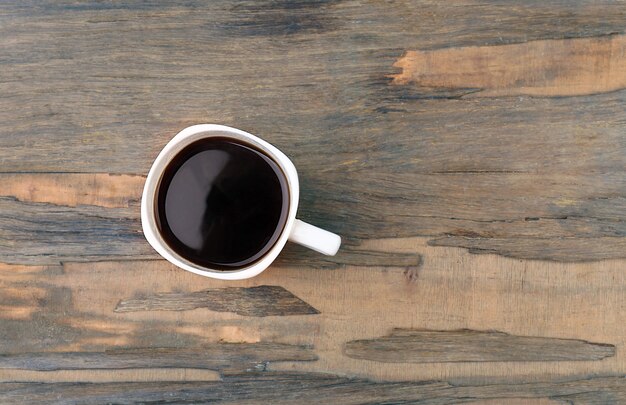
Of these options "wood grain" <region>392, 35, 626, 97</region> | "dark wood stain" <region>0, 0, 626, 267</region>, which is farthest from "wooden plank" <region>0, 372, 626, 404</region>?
"wood grain" <region>392, 35, 626, 97</region>

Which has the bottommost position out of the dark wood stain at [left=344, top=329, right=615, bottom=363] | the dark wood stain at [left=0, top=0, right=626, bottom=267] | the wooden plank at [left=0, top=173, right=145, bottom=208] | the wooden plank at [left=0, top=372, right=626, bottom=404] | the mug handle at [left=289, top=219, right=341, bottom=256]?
the wooden plank at [left=0, top=372, right=626, bottom=404]

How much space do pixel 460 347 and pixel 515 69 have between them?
31 cm

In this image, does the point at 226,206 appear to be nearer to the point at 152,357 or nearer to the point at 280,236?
the point at 280,236


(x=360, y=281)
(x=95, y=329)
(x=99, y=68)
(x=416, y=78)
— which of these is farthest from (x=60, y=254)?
(x=416, y=78)

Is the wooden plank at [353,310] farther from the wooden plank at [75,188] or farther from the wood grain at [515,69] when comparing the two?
the wood grain at [515,69]

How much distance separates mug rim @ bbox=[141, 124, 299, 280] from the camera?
507mm

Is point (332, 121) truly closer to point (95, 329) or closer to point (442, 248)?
point (442, 248)

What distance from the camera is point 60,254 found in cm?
60

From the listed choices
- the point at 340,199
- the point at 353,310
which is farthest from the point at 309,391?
the point at 340,199

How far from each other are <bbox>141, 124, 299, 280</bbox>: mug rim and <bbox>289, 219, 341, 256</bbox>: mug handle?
0.01 m

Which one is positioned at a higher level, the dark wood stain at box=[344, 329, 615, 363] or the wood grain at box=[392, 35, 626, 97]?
the wood grain at box=[392, 35, 626, 97]

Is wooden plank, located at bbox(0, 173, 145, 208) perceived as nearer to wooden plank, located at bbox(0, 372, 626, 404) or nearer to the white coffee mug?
the white coffee mug

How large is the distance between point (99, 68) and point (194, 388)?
1.21ft

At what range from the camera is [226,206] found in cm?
56
